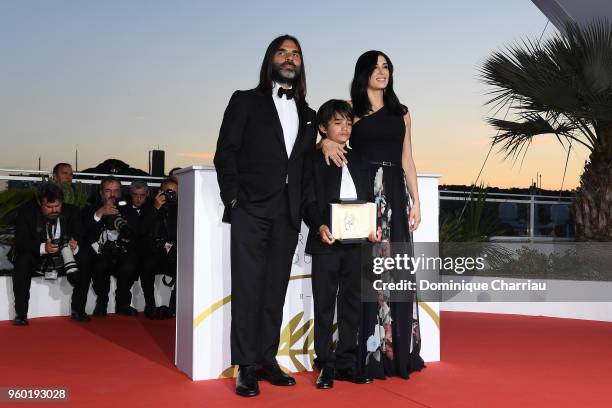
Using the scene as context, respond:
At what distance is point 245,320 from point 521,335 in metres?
3.06

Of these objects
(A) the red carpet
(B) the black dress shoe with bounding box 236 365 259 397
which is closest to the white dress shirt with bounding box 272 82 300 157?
(B) the black dress shoe with bounding box 236 365 259 397

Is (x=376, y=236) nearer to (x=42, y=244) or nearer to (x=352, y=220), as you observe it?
(x=352, y=220)

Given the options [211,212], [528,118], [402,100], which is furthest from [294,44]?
[528,118]

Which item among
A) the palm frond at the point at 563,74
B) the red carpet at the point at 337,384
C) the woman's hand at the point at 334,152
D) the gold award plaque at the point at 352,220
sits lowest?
the red carpet at the point at 337,384

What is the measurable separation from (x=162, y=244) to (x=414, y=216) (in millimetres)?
3245

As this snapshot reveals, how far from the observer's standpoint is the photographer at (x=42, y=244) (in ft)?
20.5

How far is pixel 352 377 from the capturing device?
3918 millimetres

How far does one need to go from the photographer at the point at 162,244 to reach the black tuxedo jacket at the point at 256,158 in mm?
2994

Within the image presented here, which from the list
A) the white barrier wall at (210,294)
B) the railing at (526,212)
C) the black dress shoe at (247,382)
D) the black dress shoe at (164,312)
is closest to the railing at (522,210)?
the railing at (526,212)

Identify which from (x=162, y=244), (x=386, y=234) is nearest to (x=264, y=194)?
(x=386, y=234)

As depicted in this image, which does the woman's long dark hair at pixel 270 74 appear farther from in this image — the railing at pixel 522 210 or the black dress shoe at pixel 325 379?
the railing at pixel 522 210

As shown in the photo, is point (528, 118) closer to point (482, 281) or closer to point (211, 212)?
point (482, 281)

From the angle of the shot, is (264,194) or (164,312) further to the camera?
(164,312)

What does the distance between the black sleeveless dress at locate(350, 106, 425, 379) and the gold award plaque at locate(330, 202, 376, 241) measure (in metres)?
0.23
